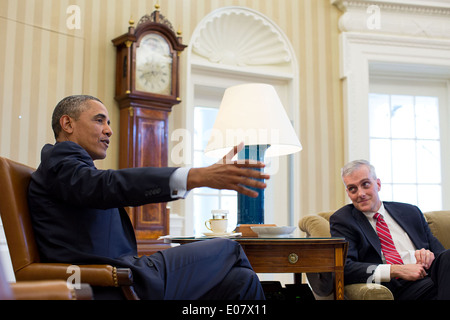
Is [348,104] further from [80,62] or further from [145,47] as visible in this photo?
[80,62]

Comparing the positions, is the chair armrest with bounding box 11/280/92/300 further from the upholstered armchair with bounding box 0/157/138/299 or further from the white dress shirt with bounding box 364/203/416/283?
the white dress shirt with bounding box 364/203/416/283

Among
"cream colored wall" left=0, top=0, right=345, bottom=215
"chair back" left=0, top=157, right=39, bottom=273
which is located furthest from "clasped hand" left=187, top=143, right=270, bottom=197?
"cream colored wall" left=0, top=0, right=345, bottom=215

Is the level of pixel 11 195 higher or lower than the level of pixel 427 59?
lower

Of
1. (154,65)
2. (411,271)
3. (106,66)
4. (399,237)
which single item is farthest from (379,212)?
(106,66)

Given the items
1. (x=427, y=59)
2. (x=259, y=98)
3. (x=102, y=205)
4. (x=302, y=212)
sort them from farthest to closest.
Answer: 1. (x=427, y=59)
2. (x=302, y=212)
3. (x=259, y=98)
4. (x=102, y=205)

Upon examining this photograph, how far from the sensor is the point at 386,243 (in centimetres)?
282

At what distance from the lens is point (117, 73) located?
13.5ft

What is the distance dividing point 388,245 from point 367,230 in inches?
5.1

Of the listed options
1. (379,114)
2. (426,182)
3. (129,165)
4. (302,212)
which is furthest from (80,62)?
(426,182)

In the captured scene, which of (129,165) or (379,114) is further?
(379,114)

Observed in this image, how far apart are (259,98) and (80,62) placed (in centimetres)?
187

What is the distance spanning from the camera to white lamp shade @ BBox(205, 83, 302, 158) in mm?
2678

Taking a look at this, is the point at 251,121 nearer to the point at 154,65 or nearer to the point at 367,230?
the point at 367,230

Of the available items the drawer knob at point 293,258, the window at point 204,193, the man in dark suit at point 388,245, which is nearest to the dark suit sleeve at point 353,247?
the man in dark suit at point 388,245
